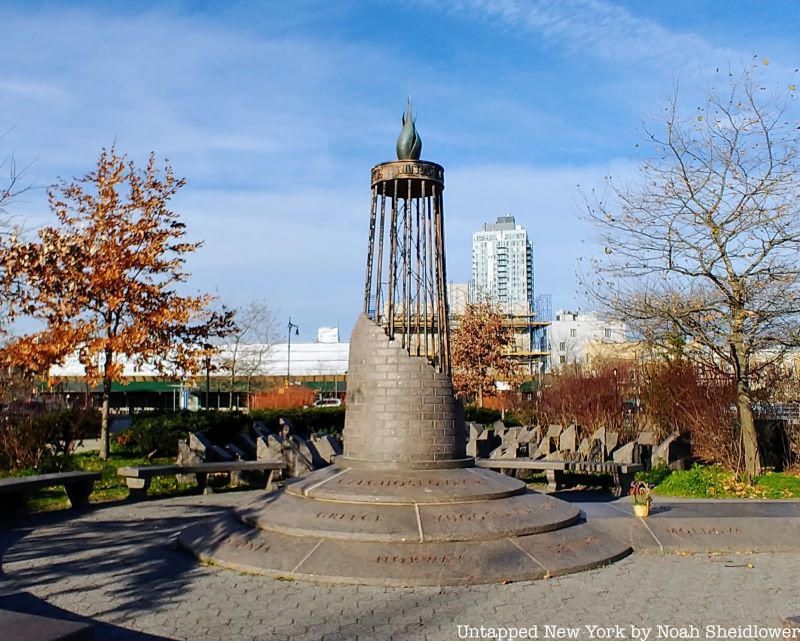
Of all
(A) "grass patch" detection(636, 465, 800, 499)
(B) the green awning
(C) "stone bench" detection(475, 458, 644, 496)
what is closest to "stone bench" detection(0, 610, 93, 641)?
(C) "stone bench" detection(475, 458, 644, 496)

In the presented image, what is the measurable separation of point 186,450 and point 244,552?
261 inches

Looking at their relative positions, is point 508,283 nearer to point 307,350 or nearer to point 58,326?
point 307,350

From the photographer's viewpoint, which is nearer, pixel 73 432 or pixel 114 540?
pixel 114 540

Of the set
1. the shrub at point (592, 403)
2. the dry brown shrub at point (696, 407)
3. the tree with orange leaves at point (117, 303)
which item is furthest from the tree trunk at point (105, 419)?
the dry brown shrub at point (696, 407)

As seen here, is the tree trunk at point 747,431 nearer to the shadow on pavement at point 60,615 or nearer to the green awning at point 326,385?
the shadow on pavement at point 60,615

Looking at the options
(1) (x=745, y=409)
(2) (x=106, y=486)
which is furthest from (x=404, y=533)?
(1) (x=745, y=409)

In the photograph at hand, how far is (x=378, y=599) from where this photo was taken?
677 cm

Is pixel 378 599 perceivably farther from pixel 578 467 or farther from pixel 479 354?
pixel 479 354

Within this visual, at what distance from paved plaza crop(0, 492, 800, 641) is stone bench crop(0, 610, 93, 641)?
108 centimetres

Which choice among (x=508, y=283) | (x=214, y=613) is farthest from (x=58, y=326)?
(x=508, y=283)

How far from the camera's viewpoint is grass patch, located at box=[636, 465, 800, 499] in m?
13.9

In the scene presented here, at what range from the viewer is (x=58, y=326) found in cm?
1628

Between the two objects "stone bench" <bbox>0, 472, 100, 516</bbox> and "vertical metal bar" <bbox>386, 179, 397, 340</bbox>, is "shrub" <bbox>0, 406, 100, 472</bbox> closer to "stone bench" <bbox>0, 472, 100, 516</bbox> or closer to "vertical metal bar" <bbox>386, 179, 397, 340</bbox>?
"stone bench" <bbox>0, 472, 100, 516</bbox>

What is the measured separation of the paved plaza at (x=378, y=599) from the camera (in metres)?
5.94
